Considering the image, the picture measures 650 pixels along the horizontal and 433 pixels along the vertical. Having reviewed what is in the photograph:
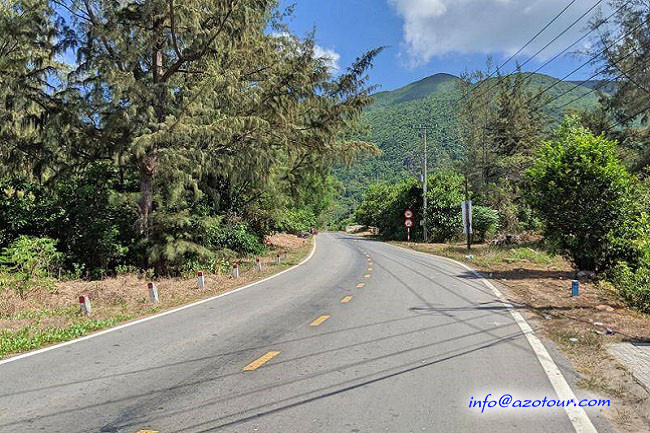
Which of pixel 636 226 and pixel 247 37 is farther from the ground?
pixel 247 37

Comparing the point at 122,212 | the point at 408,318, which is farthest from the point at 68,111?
the point at 408,318

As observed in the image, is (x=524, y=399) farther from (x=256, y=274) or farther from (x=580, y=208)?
(x=256, y=274)

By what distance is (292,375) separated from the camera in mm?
5773

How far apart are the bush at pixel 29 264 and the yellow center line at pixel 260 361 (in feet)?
29.3

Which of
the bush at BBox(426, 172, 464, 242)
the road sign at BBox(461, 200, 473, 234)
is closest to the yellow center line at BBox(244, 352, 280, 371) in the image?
the road sign at BBox(461, 200, 473, 234)

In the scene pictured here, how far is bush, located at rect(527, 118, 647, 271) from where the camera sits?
1579 cm

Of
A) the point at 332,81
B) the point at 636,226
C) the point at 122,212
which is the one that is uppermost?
the point at 332,81

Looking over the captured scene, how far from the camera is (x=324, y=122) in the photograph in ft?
73.9

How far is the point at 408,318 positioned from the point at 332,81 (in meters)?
16.0

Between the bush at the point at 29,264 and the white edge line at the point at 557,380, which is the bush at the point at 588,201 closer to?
the white edge line at the point at 557,380

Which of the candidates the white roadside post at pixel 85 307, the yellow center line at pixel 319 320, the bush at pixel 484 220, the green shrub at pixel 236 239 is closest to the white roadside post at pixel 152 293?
the white roadside post at pixel 85 307

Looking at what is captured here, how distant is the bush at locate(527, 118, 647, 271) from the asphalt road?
7858 mm

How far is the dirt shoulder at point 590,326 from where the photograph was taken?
492 centimetres

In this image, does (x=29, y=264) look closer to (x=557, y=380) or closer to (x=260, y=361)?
(x=260, y=361)
